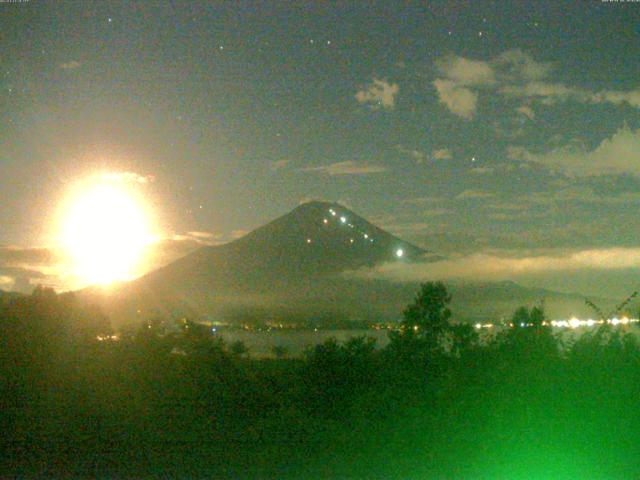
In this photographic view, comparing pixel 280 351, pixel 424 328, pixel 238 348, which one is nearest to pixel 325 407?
pixel 238 348

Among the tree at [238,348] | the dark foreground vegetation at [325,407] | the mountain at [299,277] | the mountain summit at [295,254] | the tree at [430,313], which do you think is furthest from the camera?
the mountain summit at [295,254]

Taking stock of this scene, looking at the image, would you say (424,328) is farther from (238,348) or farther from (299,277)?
(299,277)

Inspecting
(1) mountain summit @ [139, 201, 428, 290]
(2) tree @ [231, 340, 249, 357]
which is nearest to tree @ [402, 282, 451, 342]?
(2) tree @ [231, 340, 249, 357]

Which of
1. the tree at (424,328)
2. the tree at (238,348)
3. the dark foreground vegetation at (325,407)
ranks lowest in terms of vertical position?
the dark foreground vegetation at (325,407)

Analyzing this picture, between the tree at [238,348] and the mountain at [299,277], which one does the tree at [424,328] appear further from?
the mountain at [299,277]

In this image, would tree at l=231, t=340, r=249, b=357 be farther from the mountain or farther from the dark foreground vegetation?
the mountain

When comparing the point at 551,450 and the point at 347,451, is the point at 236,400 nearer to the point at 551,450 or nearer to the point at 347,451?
the point at 347,451

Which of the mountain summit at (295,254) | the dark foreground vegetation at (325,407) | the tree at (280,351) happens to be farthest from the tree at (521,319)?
the mountain summit at (295,254)
